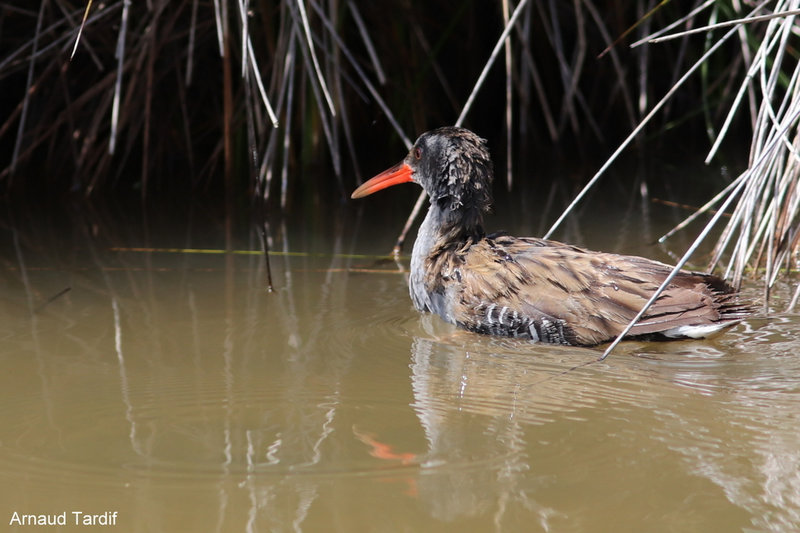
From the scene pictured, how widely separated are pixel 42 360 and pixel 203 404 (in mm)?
871

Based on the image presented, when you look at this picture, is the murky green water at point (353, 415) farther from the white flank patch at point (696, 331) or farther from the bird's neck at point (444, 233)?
the bird's neck at point (444, 233)

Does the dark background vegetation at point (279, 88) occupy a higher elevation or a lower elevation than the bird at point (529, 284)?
higher

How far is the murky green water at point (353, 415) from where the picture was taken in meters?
2.71

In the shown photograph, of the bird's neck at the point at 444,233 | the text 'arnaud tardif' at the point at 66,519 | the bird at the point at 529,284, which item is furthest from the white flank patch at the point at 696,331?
the text 'arnaud tardif' at the point at 66,519

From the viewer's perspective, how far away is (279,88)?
633cm

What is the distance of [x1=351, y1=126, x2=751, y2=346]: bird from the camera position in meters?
4.09

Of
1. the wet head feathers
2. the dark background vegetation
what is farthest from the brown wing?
the dark background vegetation

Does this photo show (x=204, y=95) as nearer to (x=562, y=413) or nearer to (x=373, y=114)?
(x=373, y=114)

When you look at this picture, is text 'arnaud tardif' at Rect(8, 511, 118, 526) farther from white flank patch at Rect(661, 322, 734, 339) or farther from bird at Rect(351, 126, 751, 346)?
white flank patch at Rect(661, 322, 734, 339)

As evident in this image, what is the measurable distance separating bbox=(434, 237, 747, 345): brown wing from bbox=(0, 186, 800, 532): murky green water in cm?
9

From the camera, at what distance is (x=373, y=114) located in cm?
831

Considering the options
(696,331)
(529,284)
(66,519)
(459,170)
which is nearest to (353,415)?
(66,519)

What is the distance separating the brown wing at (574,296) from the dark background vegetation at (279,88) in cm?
199

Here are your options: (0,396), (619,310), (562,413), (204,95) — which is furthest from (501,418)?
(204,95)
